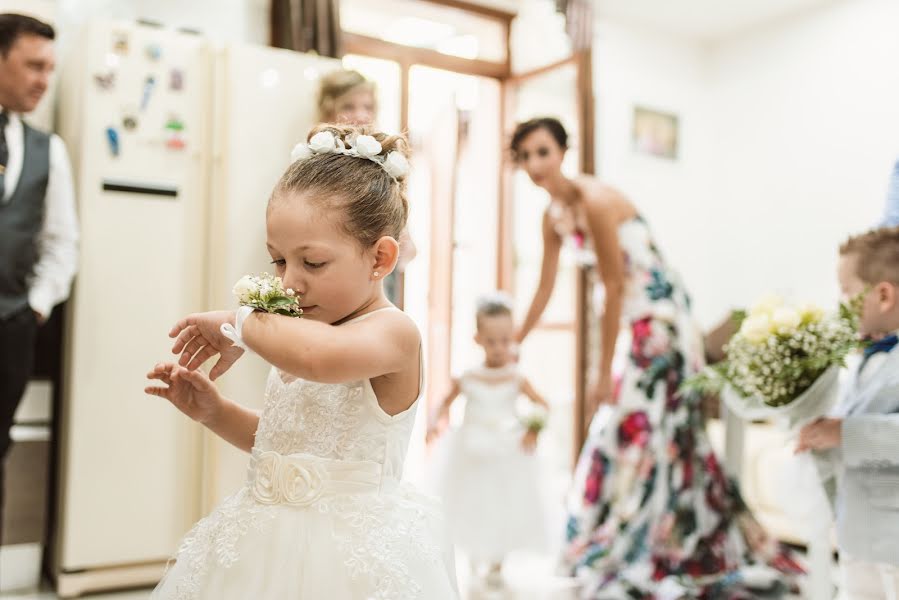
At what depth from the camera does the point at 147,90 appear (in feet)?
9.13

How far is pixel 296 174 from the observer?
3.65ft

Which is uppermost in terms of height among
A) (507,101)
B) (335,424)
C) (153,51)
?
(507,101)

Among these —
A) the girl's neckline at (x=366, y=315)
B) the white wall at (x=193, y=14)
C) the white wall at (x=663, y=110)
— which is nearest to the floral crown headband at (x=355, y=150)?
the girl's neckline at (x=366, y=315)

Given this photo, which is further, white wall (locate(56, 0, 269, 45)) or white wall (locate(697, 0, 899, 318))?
white wall (locate(697, 0, 899, 318))

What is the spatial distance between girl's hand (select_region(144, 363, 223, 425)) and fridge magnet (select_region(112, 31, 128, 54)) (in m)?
1.92

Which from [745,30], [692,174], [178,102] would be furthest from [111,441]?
[745,30]

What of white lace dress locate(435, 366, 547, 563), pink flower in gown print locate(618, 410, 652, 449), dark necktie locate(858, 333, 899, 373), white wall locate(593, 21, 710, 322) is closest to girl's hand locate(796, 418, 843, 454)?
dark necktie locate(858, 333, 899, 373)

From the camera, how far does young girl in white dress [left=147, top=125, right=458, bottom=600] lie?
104cm

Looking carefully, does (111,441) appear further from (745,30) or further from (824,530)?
(745,30)

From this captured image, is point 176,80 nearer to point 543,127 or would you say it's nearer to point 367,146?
point 543,127

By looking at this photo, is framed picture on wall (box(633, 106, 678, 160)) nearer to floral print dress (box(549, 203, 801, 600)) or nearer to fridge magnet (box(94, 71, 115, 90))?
floral print dress (box(549, 203, 801, 600))

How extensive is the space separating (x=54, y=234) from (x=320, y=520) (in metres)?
1.86

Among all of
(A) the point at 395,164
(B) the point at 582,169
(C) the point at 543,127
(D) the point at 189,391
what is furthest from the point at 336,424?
(B) the point at 582,169

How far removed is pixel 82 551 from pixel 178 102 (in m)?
1.51
